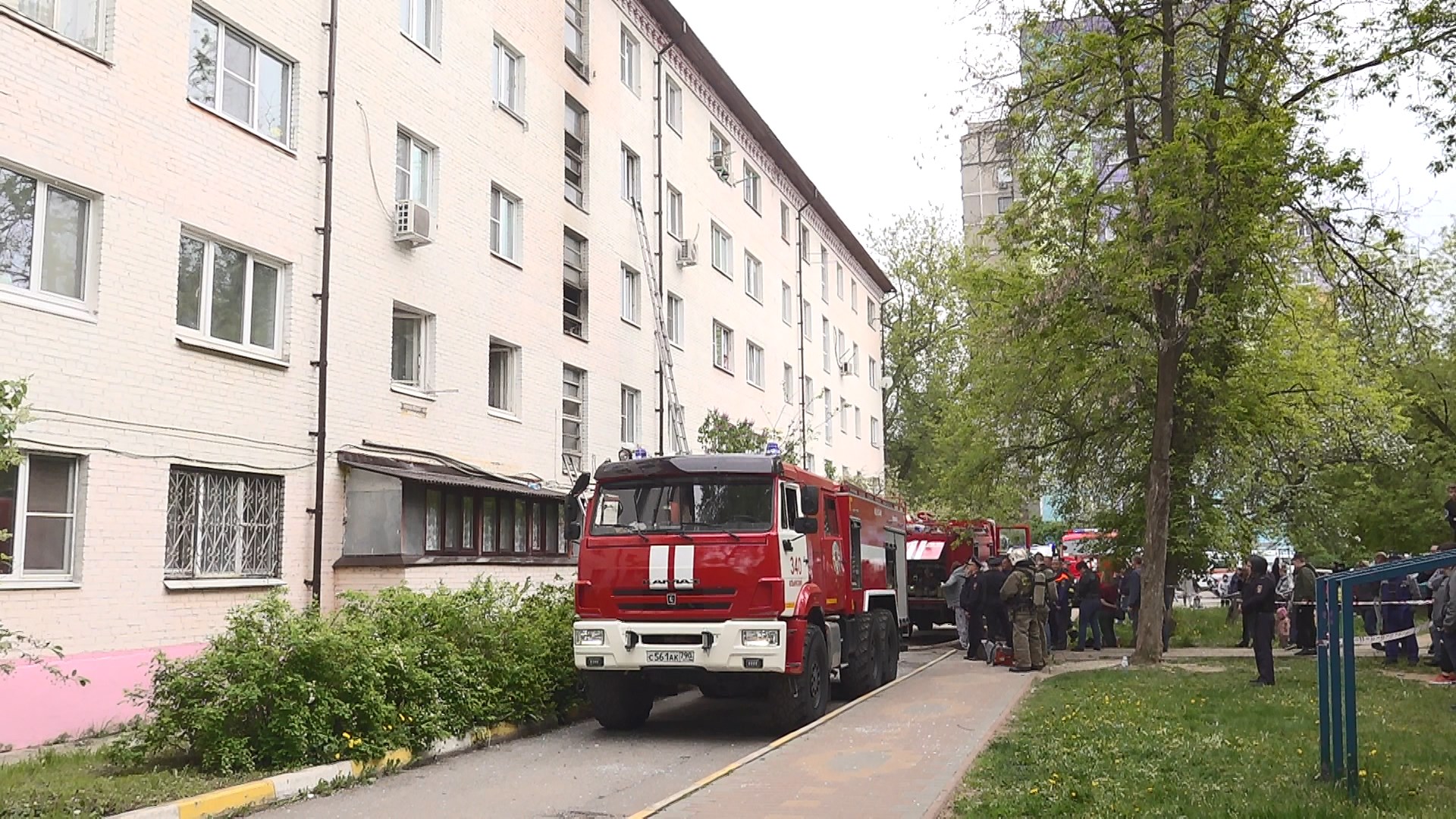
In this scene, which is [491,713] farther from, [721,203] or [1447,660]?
[721,203]

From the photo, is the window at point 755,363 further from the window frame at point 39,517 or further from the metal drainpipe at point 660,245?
the window frame at point 39,517

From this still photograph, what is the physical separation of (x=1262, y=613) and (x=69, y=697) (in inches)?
530

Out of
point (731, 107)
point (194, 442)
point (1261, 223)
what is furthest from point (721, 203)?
point (194, 442)

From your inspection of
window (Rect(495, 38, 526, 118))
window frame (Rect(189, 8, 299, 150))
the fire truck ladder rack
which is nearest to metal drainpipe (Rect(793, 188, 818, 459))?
the fire truck ladder rack

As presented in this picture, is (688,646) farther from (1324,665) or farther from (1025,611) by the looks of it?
(1025,611)

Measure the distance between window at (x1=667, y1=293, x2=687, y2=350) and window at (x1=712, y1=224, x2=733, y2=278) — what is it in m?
2.87

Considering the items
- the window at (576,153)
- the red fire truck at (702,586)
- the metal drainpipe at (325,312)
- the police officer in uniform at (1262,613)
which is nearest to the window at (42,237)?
the metal drainpipe at (325,312)

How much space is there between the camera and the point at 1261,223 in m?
17.9

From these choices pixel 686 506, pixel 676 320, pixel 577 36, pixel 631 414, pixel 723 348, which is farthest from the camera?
pixel 723 348

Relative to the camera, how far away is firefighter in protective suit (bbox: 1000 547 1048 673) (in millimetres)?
18672

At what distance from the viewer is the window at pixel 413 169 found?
17.9 m

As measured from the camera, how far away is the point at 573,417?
75.8 feet

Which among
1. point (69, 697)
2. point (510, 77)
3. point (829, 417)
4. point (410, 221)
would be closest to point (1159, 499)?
point (410, 221)

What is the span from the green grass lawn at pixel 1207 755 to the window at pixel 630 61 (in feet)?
55.4
